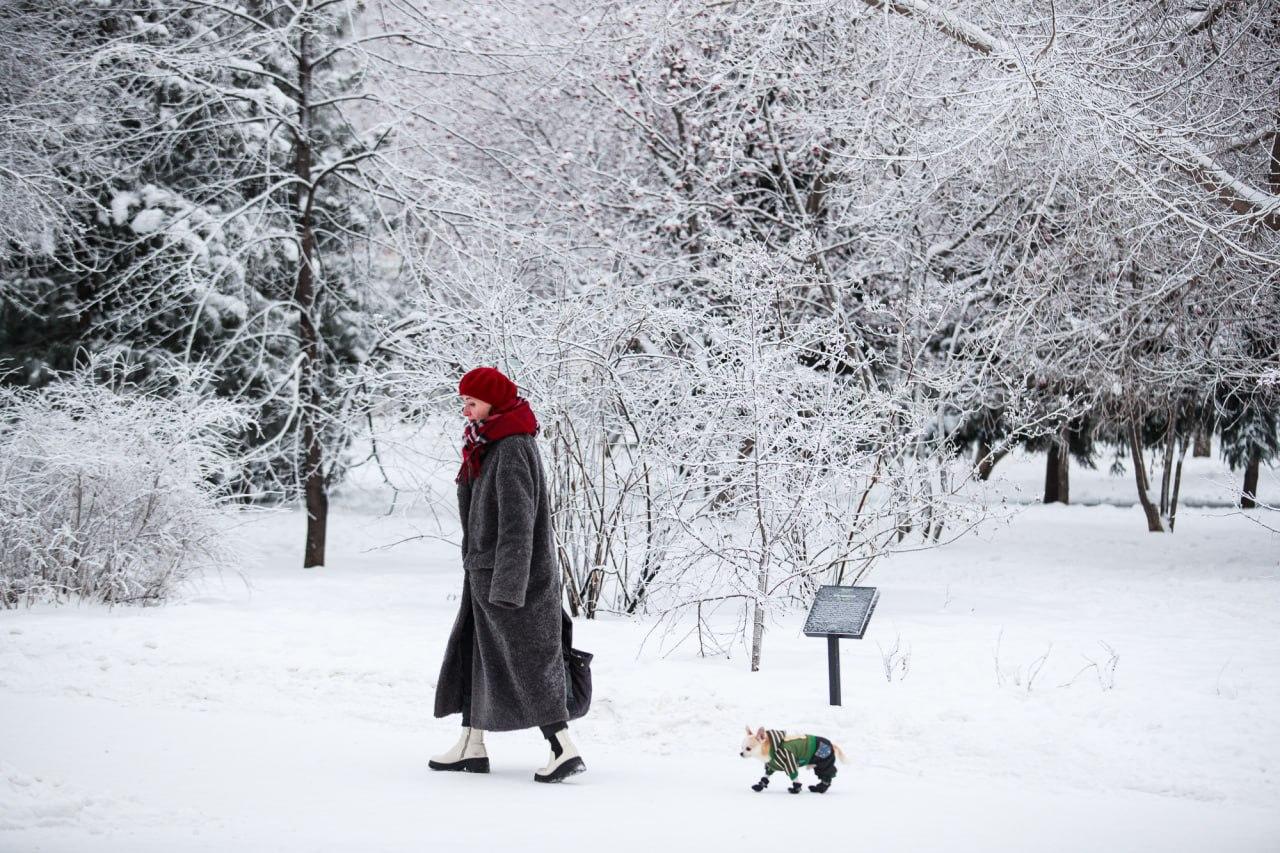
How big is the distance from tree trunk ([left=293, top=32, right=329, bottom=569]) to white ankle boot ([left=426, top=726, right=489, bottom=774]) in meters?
10.2

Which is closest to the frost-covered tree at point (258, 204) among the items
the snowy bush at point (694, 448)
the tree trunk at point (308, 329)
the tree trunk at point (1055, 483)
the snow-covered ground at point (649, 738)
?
the tree trunk at point (308, 329)

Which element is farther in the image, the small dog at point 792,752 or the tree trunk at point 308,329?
the tree trunk at point 308,329

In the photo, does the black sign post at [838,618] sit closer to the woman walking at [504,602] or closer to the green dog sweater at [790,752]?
the green dog sweater at [790,752]

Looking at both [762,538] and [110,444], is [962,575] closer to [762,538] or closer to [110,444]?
[762,538]

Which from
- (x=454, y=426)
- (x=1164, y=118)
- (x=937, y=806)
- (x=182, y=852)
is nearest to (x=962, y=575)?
(x=1164, y=118)

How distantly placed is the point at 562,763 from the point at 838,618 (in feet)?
5.71

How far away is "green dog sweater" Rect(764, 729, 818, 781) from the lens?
4.75 meters

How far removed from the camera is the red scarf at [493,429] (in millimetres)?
5211

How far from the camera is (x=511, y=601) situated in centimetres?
499

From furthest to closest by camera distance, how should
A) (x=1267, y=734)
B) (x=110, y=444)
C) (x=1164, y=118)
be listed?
(x=1164, y=118)
(x=110, y=444)
(x=1267, y=734)

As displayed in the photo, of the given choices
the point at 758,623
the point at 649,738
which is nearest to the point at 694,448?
the point at 758,623

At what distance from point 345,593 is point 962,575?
687 cm

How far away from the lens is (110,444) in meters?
10.1

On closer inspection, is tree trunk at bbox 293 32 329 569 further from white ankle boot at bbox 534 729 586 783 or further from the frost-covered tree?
white ankle boot at bbox 534 729 586 783
